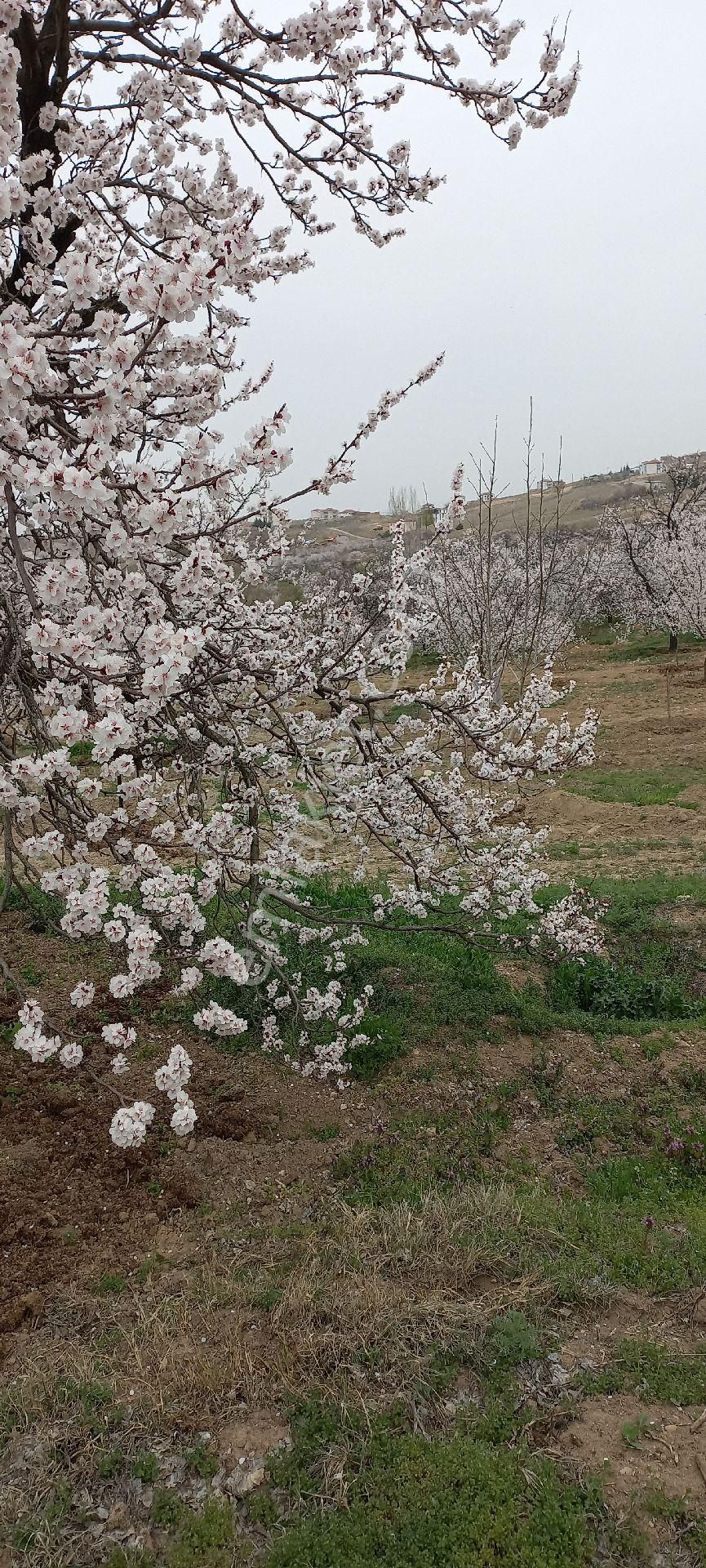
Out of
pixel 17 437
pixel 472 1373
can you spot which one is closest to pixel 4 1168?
pixel 472 1373

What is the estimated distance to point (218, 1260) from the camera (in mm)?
3518

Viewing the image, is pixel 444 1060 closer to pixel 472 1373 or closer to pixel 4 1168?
pixel 472 1373

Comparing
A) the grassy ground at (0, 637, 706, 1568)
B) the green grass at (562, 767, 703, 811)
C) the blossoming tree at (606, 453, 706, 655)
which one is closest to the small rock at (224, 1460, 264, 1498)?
the grassy ground at (0, 637, 706, 1568)

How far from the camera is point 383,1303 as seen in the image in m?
3.18

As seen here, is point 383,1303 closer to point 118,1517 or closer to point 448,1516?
point 448,1516

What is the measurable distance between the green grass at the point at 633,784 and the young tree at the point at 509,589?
77.9 inches

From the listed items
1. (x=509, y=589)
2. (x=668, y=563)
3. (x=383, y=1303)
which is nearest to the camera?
(x=383, y=1303)

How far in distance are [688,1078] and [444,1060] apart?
A: 56.8 inches

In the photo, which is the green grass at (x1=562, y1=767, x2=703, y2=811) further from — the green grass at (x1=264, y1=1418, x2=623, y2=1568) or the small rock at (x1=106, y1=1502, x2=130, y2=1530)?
the small rock at (x1=106, y1=1502, x2=130, y2=1530)

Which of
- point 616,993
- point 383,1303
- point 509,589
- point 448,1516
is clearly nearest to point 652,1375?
point 448,1516

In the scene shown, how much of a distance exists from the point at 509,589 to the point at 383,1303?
1672cm

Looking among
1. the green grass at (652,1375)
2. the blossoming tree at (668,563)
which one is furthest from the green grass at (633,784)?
the green grass at (652,1375)

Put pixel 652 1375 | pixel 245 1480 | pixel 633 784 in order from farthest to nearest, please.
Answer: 1. pixel 633 784
2. pixel 652 1375
3. pixel 245 1480

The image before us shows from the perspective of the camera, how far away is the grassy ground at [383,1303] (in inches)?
97.5
